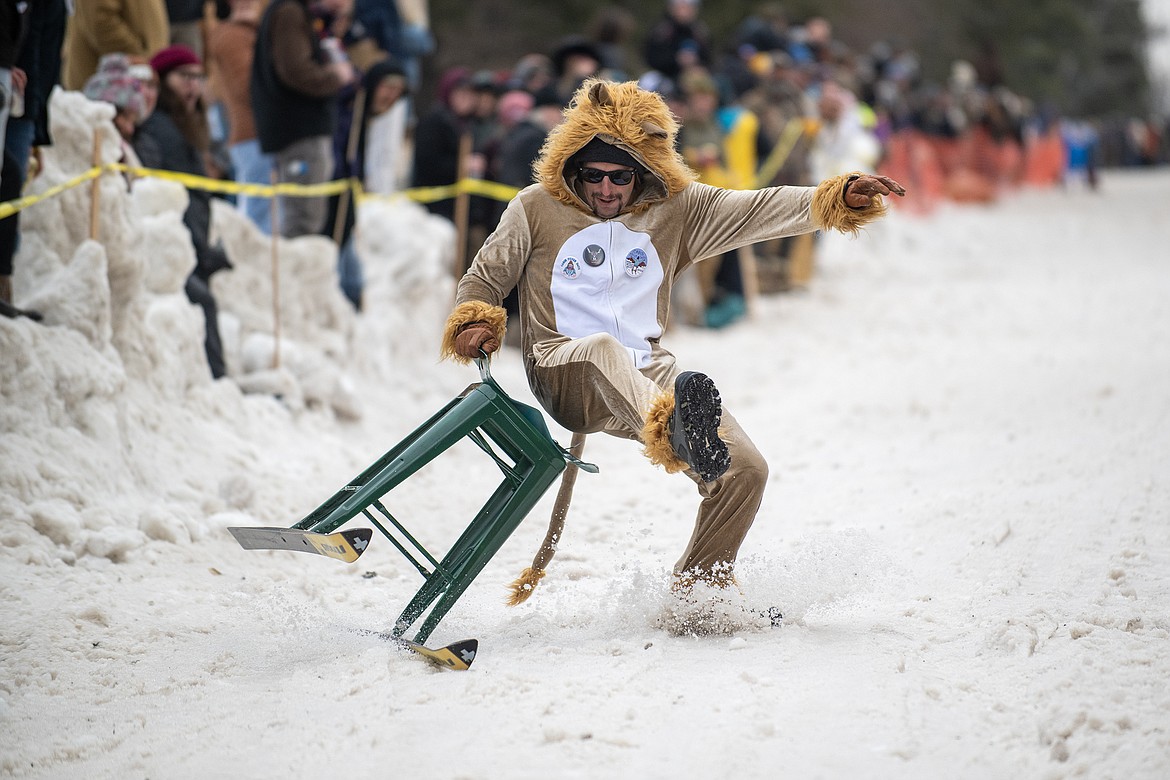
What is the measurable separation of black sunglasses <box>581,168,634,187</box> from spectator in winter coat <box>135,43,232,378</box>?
3237 mm

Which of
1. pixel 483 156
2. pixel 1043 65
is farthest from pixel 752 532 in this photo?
pixel 1043 65

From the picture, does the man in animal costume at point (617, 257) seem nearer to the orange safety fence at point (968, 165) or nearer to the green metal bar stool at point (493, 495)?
the green metal bar stool at point (493, 495)

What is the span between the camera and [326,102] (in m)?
8.18

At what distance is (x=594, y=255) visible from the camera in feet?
14.8

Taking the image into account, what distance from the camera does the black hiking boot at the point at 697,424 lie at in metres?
3.90

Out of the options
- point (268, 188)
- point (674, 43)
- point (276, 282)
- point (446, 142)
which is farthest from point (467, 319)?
point (674, 43)

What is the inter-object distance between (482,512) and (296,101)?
14.8ft

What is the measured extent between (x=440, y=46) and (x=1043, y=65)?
27555 millimetres

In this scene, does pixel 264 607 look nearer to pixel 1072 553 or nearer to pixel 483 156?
pixel 1072 553

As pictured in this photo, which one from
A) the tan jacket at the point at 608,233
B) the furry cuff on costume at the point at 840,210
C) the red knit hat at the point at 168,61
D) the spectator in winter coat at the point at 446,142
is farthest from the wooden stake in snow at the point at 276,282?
the furry cuff on costume at the point at 840,210

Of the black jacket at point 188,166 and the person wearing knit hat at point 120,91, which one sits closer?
the person wearing knit hat at point 120,91

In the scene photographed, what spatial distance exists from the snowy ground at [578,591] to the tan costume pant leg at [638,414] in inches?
10.6

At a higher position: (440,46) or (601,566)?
(440,46)

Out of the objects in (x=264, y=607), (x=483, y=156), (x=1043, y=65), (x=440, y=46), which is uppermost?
(x=1043, y=65)
